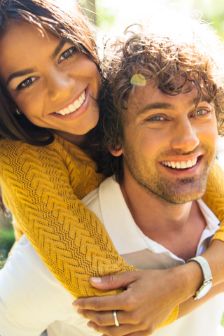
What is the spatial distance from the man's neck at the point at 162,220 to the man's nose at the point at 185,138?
0.29 meters

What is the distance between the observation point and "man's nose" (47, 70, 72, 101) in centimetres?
197

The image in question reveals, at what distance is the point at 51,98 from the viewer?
2.01 metres

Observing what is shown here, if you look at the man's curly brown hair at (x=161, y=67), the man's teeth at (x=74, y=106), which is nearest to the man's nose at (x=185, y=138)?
the man's curly brown hair at (x=161, y=67)

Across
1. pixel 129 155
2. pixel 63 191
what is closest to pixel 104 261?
pixel 63 191

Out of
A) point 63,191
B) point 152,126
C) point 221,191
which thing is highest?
point 152,126

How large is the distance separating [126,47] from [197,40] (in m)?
0.28

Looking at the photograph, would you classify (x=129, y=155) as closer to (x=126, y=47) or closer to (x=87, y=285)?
(x=126, y=47)

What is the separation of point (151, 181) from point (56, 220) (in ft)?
1.39

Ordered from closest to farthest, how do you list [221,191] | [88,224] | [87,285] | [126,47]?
[87,285] < [88,224] < [126,47] < [221,191]

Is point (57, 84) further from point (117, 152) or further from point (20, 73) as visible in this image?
point (117, 152)

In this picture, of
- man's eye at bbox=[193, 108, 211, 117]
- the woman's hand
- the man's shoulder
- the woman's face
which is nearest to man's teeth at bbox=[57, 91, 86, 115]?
the woman's face

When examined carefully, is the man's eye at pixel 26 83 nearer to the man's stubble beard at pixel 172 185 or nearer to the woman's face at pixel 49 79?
the woman's face at pixel 49 79

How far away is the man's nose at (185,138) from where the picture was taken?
1.88 metres

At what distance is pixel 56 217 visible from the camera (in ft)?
6.12
